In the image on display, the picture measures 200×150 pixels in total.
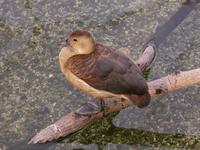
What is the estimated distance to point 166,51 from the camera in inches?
124

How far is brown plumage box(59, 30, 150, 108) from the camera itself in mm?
2373

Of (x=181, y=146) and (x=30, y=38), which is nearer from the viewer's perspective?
(x=181, y=146)

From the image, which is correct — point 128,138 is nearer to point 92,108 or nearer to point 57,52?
point 92,108

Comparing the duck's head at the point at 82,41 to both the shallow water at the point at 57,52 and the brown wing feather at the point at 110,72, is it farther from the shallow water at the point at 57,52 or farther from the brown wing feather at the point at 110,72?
the shallow water at the point at 57,52

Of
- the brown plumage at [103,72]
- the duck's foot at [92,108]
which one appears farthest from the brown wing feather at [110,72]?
the duck's foot at [92,108]

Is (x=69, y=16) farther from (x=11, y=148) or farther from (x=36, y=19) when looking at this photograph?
(x=11, y=148)

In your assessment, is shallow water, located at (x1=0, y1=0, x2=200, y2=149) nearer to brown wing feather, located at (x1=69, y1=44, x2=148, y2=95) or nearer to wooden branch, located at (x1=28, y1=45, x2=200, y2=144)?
wooden branch, located at (x1=28, y1=45, x2=200, y2=144)

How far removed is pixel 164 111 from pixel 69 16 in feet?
3.34

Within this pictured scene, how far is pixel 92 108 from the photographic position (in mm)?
2609

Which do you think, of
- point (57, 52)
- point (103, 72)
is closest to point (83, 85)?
point (103, 72)

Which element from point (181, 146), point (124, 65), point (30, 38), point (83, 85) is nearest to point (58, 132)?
point (83, 85)

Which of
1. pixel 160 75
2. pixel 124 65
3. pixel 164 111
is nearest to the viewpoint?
pixel 124 65

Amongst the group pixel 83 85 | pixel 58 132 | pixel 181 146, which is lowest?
pixel 181 146

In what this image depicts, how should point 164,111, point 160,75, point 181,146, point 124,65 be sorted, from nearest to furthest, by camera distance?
1. point 124,65
2. point 181,146
3. point 164,111
4. point 160,75
